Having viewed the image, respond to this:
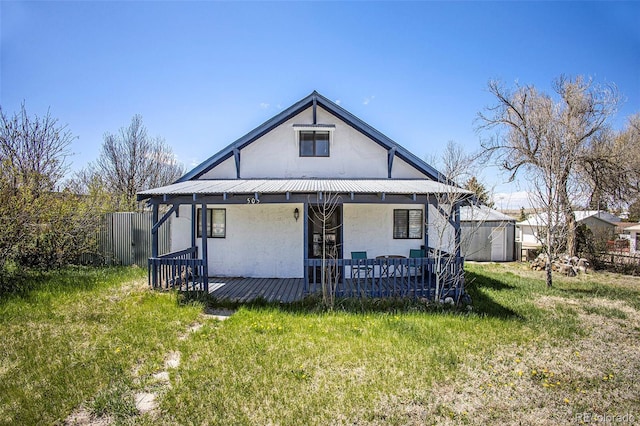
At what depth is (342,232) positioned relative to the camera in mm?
10484

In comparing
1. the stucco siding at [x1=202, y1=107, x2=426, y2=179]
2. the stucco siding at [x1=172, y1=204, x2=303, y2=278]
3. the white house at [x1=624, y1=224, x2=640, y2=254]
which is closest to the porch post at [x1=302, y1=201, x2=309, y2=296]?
the stucco siding at [x1=172, y1=204, x2=303, y2=278]

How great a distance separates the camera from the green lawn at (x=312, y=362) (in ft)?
11.5

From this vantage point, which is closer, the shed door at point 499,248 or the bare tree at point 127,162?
the shed door at point 499,248

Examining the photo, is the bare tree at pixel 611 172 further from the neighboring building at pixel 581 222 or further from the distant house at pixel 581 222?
the distant house at pixel 581 222

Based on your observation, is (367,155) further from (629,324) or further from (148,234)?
(148,234)

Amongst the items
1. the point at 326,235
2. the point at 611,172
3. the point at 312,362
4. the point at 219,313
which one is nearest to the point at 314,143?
the point at 326,235

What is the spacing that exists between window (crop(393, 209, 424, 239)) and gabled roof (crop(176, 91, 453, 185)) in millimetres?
1581

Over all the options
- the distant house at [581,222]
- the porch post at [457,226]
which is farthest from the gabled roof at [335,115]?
the distant house at [581,222]

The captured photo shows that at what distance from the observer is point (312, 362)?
4633 mm

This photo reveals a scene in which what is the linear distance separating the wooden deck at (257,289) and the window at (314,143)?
15.1 ft

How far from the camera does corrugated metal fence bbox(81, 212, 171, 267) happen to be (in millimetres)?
12805

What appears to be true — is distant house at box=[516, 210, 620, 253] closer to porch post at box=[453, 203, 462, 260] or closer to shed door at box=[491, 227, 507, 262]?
shed door at box=[491, 227, 507, 262]

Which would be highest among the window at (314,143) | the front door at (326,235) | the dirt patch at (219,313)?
the window at (314,143)

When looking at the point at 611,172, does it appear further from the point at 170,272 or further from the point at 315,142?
the point at 170,272
